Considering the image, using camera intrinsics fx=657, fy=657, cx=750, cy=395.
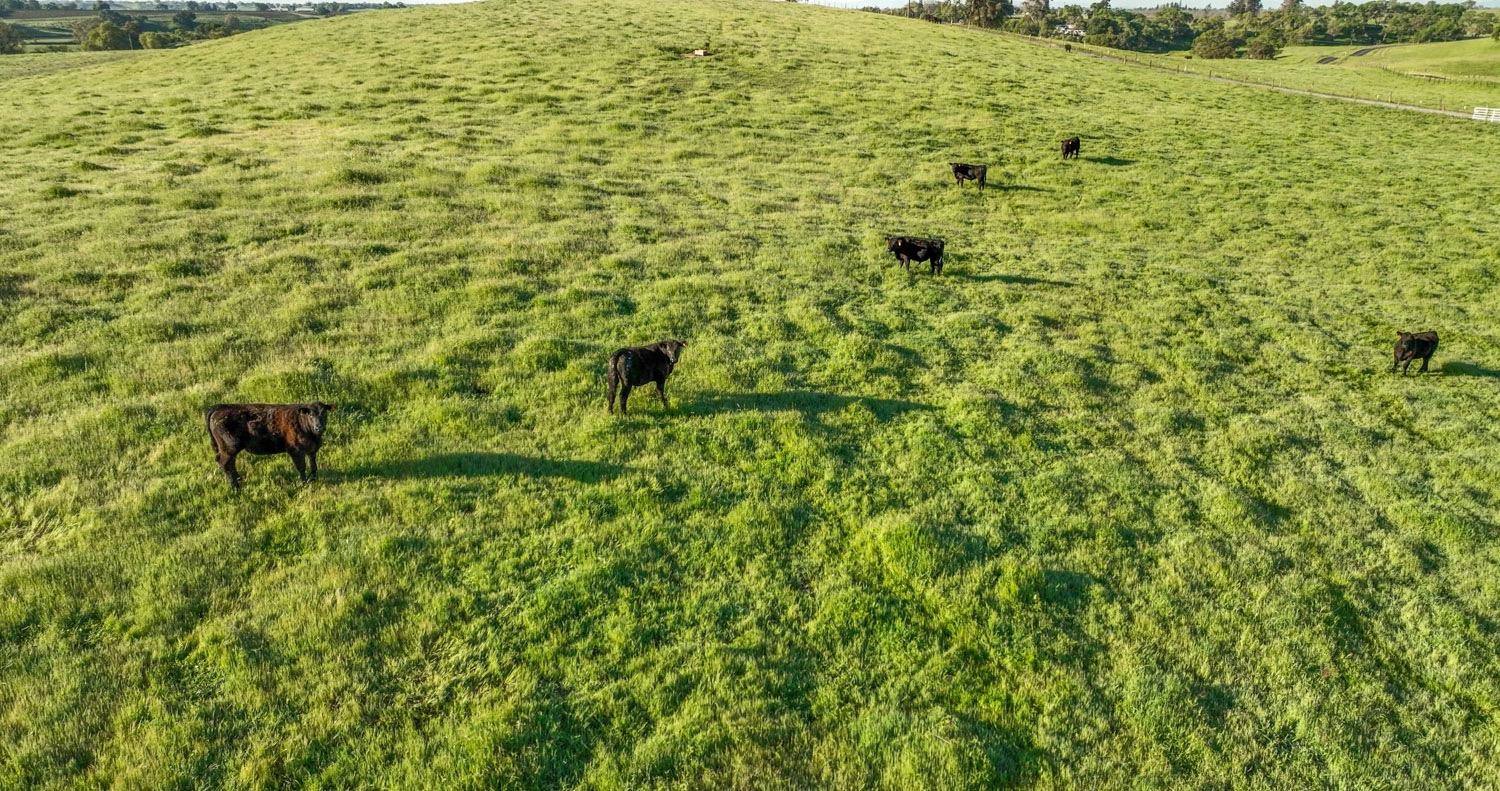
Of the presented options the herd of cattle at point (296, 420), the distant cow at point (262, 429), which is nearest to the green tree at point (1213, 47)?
the herd of cattle at point (296, 420)

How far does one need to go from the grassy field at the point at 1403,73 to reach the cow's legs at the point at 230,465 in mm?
81422

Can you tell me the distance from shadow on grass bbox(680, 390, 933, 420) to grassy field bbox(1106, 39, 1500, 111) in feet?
235

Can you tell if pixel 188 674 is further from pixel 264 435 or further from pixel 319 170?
pixel 319 170

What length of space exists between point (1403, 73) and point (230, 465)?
11935 centimetres

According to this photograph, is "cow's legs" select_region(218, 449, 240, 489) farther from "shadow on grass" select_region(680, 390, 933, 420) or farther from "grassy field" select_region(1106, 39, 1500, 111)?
"grassy field" select_region(1106, 39, 1500, 111)

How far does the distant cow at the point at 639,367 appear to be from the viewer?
37.1 ft

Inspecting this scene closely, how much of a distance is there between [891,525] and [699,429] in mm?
3785

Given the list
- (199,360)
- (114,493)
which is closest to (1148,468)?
(114,493)

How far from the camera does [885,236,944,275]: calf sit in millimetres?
19359

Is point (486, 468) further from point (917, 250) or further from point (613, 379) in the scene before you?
point (917, 250)

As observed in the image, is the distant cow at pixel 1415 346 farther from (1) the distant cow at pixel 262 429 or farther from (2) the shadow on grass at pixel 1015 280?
(1) the distant cow at pixel 262 429

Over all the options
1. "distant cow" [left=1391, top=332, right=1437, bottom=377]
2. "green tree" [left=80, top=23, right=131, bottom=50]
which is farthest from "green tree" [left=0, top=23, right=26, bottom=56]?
"distant cow" [left=1391, top=332, right=1437, bottom=377]

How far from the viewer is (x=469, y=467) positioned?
9.99m

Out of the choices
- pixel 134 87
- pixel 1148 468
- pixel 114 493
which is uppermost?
pixel 134 87
